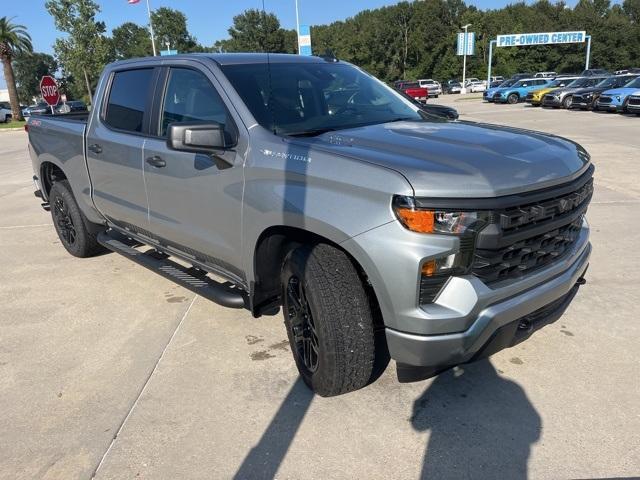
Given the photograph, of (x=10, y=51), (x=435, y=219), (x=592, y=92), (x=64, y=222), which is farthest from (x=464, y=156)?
(x=10, y=51)

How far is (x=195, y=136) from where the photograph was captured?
2.90m

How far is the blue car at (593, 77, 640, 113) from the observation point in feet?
68.4

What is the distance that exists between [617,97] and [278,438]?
23.1 meters

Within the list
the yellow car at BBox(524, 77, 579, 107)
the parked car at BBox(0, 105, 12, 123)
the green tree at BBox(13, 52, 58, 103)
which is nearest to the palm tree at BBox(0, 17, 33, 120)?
the parked car at BBox(0, 105, 12, 123)

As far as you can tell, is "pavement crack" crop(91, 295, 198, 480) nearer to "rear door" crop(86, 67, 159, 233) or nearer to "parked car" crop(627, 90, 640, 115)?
"rear door" crop(86, 67, 159, 233)

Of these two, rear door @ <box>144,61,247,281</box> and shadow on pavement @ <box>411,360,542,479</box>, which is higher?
rear door @ <box>144,61,247,281</box>

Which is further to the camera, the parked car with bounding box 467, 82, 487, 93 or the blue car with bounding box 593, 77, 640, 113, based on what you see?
the parked car with bounding box 467, 82, 487, 93

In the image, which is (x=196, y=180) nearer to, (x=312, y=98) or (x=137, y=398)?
(x=312, y=98)

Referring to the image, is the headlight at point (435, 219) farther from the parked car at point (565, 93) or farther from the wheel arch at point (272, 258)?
the parked car at point (565, 93)

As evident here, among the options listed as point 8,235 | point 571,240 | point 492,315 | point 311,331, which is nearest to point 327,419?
point 311,331

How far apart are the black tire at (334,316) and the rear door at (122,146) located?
69.7 inches

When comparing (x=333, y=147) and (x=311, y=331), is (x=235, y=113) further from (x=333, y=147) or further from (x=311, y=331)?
(x=311, y=331)

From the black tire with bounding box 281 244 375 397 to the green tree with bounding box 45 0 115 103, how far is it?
148 feet

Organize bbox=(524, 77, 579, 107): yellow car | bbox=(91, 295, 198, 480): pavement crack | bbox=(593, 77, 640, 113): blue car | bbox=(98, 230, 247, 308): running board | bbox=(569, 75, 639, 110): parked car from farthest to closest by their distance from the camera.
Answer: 1. bbox=(524, 77, 579, 107): yellow car
2. bbox=(569, 75, 639, 110): parked car
3. bbox=(593, 77, 640, 113): blue car
4. bbox=(98, 230, 247, 308): running board
5. bbox=(91, 295, 198, 480): pavement crack
